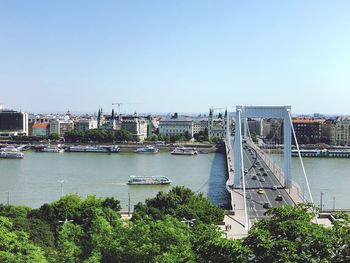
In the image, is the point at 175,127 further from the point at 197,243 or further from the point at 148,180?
the point at 197,243

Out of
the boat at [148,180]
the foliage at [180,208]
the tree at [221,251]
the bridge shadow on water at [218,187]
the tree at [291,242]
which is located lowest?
the bridge shadow on water at [218,187]

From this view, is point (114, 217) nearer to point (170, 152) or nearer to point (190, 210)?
point (190, 210)

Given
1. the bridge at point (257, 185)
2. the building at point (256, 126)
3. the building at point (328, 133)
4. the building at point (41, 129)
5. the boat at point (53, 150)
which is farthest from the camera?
the building at point (256, 126)

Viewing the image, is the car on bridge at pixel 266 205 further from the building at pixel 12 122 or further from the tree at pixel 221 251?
the building at pixel 12 122

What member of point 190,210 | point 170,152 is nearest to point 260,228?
point 190,210

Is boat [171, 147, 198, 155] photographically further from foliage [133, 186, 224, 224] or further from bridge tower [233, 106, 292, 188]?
foliage [133, 186, 224, 224]

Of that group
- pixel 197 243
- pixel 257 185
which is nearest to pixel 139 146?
pixel 257 185

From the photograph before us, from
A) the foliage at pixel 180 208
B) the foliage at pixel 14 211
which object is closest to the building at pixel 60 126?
the foliage at pixel 180 208
